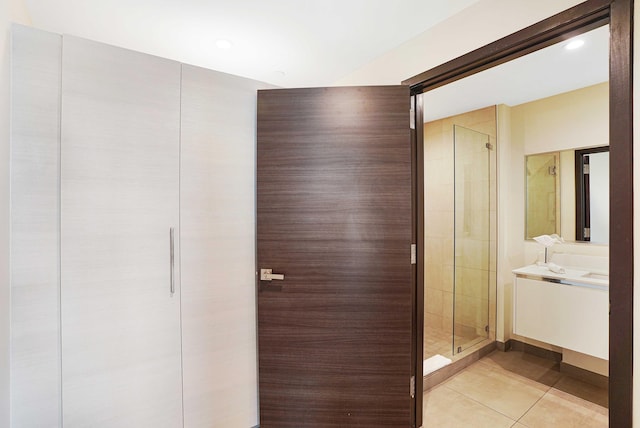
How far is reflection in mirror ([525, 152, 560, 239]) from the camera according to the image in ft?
9.07

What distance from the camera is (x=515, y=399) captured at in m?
2.17

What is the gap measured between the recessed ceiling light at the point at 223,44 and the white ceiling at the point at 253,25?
0.10ft

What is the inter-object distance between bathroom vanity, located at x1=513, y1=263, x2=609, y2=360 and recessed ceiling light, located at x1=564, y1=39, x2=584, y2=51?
64.2 inches

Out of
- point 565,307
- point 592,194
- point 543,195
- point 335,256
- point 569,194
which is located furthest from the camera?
point 543,195

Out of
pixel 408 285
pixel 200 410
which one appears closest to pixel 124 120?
pixel 200 410

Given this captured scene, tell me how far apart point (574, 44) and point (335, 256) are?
2.00m

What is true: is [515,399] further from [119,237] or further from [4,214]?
[4,214]

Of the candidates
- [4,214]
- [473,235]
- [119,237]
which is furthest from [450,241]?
[4,214]

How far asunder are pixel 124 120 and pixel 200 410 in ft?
5.04

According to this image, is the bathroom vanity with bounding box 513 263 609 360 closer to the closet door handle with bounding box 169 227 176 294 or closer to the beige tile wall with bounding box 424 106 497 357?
the beige tile wall with bounding box 424 106 497 357

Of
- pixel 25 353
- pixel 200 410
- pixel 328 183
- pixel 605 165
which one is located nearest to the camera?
pixel 25 353

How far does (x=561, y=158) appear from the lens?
2719 millimetres

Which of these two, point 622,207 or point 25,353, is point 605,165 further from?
point 25,353

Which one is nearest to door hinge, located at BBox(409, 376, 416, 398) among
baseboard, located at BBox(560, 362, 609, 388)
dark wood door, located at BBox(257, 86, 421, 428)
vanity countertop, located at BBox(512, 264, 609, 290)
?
dark wood door, located at BBox(257, 86, 421, 428)
